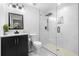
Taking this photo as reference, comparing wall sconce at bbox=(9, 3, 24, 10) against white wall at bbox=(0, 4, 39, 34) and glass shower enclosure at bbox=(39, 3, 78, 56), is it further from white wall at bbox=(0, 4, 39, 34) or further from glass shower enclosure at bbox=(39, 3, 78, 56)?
glass shower enclosure at bbox=(39, 3, 78, 56)

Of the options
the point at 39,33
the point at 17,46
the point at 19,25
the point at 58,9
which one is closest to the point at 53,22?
the point at 58,9

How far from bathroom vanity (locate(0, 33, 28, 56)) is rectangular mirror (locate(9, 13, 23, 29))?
1.67 feet

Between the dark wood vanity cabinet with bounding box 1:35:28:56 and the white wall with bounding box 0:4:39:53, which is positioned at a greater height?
the white wall with bounding box 0:4:39:53

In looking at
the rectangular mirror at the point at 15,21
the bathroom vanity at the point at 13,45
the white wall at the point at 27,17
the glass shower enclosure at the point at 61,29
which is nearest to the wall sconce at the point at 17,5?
the white wall at the point at 27,17

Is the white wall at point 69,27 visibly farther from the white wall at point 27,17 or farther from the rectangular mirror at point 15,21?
the rectangular mirror at point 15,21

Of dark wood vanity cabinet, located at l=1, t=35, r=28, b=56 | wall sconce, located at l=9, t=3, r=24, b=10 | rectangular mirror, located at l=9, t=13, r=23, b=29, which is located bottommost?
dark wood vanity cabinet, located at l=1, t=35, r=28, b=56

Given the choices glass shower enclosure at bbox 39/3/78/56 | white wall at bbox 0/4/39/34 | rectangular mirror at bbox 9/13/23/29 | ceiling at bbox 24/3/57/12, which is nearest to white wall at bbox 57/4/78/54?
glass shower enclosure at bbox 39/3/78/56

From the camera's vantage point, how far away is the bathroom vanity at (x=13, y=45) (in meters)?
1.81

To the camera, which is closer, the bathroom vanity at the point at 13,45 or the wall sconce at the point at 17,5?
the bathroom vanity at the point at 13,45

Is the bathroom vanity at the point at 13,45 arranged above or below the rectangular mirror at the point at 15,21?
below

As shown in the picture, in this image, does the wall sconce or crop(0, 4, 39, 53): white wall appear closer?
crop(0, 4, 39, 53): white wall

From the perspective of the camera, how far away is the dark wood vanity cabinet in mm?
1815

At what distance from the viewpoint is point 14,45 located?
2.02m

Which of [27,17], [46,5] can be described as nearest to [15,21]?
[27,17]
